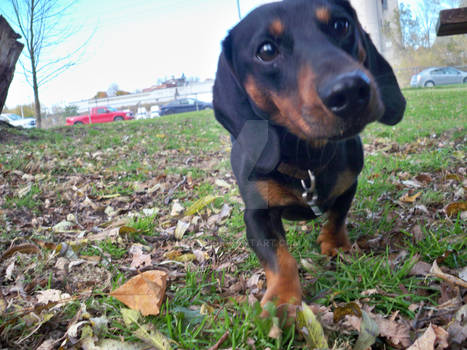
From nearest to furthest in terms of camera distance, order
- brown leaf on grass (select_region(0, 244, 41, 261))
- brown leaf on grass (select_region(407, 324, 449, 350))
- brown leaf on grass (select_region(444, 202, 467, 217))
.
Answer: brown leaf on grass (select_region(407, 324, 449, 350))
brown leaf on grass (select_region(444, 202, 467, 217))
brown leaf on grass (select_region(0, 244, 41, 261))

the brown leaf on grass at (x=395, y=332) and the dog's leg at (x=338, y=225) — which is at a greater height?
the dog's leg at (x=338, y=225)

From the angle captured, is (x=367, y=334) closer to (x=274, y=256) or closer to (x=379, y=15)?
(x=274, y=256)

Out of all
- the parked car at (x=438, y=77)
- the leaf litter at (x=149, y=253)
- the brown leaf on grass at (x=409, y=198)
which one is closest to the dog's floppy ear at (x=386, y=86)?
the leaf litter at (x=149, y=253)

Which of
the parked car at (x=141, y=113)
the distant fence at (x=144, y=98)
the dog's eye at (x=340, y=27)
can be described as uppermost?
the distant fence at (x=144, y=98)

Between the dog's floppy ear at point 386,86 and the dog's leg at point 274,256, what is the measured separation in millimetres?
818

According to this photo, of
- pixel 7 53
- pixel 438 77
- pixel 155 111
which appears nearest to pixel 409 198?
pixel 7 53

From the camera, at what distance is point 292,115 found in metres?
1.62

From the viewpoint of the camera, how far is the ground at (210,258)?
1.42m

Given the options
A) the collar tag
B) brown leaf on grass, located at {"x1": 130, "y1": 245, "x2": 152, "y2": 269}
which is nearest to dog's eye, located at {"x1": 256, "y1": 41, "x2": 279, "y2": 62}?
the collar tag

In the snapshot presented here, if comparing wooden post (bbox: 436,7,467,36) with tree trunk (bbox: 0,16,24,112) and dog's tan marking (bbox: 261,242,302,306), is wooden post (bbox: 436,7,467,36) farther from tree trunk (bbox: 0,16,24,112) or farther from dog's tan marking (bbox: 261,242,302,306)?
tree trunk (bbox: 0,16,24,112)

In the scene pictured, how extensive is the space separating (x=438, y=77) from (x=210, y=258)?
7235mm

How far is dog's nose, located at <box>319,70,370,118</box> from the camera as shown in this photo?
1.32m

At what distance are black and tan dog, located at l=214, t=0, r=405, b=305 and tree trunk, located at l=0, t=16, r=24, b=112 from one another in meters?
4.01

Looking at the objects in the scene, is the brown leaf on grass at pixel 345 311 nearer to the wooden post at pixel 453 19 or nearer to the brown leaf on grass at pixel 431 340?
the brown leaf on grass at pixel 431 340
